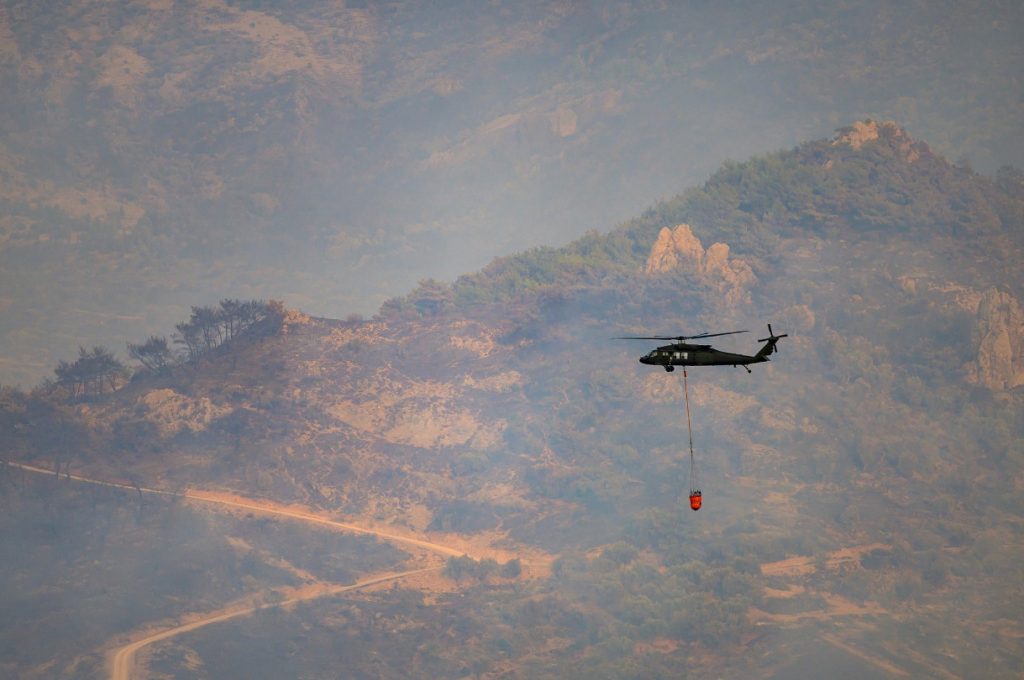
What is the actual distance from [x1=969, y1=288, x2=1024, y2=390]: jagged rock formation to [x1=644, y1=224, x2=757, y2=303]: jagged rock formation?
25.3 metres

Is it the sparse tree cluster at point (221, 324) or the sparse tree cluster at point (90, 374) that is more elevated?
the sparse tree cluster at point (221, 324)

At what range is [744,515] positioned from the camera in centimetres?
12962

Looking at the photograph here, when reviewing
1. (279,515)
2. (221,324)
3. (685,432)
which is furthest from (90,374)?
(685,432)

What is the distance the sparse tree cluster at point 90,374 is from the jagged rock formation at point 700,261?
60.5m

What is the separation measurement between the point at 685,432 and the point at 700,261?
2368 cm

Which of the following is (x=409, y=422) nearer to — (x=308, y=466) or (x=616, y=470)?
(x=308, y=466)

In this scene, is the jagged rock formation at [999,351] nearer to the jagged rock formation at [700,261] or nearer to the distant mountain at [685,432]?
the distant mountain at [685,432]

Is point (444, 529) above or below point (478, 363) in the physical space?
below

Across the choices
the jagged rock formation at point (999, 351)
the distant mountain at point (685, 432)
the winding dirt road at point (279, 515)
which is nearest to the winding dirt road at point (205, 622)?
the winding dirt road at point (279, 515)

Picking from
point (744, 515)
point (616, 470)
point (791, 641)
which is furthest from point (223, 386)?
point (791, 641)

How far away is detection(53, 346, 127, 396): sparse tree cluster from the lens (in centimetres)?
15262

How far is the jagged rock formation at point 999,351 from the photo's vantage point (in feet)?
478

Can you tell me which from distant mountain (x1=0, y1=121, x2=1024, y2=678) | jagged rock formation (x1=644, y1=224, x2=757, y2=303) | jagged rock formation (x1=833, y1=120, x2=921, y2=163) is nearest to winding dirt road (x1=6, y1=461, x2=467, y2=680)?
distant mountain (x1=0, y1=121, x2=1024, y2=678)

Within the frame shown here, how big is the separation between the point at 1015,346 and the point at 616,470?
1732 inches
